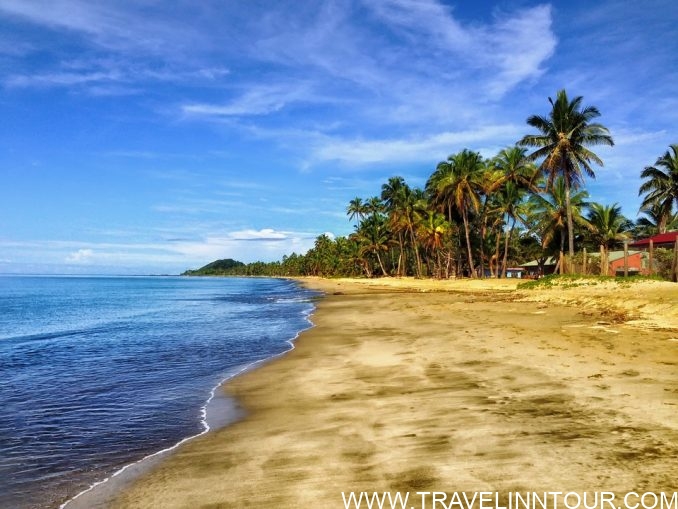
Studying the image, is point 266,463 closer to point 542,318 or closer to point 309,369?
point 309,369

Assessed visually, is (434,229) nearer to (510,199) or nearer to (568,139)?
(510,199)

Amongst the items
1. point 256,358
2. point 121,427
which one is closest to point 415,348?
point 256,358

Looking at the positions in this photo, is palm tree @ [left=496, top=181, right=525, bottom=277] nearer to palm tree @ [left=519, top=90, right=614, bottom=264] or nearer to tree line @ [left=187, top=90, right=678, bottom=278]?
tree line @ [left=187, top=90, right=678, bottom=278]

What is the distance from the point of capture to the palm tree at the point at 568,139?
123 ft

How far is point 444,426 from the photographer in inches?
253

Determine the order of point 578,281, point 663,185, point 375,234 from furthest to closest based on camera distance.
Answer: point 375,234, point 663,185, point 578,281

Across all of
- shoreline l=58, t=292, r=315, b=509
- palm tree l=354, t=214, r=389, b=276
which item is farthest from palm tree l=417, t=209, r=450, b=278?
shoreline l=58, t=292, r=315, b=509

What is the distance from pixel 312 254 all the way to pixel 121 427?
6016 inches

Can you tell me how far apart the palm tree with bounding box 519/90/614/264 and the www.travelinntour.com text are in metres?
36.4

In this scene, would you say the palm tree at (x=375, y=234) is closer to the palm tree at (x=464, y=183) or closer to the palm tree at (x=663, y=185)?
the palm tree at (x=464, y=183)

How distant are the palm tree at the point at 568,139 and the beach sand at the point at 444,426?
27.5 m

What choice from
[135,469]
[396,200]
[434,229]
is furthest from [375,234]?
[135,469]

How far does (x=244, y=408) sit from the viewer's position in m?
8.85

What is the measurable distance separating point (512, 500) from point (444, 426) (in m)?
2.19
